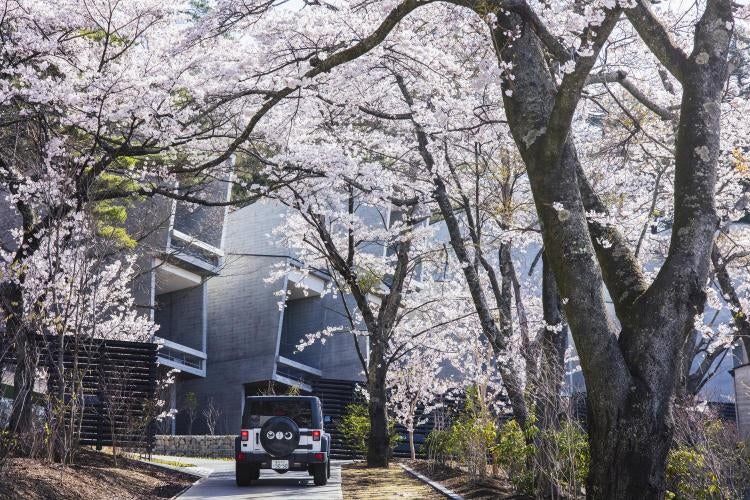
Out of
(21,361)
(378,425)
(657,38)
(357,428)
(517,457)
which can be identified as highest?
(657,38)

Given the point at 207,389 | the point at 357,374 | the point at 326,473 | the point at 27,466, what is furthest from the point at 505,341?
the point at 207,389

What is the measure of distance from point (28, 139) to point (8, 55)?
1.50 m

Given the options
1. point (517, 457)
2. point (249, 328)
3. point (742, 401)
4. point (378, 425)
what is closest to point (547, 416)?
point (517, 457)

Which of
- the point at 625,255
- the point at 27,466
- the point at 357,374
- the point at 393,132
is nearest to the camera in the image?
the point at 625,255

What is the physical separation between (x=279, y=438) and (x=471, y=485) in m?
3.33

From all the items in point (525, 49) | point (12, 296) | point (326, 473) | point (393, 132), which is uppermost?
point (393, 132)

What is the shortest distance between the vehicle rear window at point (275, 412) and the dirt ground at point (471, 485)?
2.46 m

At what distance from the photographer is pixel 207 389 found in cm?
3275

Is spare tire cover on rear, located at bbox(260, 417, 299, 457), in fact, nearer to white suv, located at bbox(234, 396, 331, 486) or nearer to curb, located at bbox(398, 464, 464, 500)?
white suv, located at bbox(234, 396, 331, 486)

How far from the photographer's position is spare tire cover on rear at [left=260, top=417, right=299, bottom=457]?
532 inches

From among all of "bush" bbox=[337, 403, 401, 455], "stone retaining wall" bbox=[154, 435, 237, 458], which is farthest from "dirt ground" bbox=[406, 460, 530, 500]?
"stone retaining wall" bbox=[154, 435, 237, 458]

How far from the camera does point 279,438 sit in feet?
44.6

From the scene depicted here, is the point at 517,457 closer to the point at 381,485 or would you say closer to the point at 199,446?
the point at 381,485

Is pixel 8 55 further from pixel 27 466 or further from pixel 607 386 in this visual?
pixel 607 386
